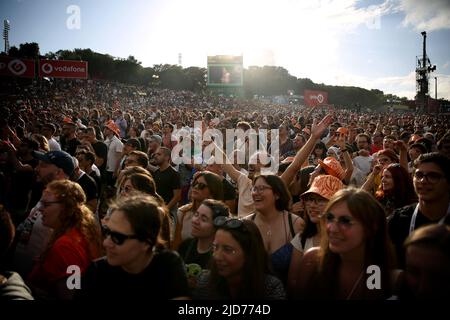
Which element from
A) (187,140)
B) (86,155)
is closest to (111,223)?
(86,155)

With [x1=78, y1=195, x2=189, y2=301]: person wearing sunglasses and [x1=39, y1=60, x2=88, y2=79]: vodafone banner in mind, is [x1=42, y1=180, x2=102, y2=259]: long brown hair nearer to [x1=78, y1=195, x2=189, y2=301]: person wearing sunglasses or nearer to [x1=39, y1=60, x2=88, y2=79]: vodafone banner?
[x1=78, y1=195, x2=189, y2=301]: person wearing sunglasses

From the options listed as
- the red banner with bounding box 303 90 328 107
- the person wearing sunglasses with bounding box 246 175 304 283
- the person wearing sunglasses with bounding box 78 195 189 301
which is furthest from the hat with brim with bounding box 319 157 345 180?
the red banner with bounding box 303 90 328 107

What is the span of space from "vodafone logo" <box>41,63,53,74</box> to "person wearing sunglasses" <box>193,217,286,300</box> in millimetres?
31481

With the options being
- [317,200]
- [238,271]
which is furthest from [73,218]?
[317,200]

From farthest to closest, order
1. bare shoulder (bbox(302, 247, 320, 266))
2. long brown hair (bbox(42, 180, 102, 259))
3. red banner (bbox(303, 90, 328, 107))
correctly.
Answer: red banner (bbox(303, 90, 328, 107)), long brown hair (bbox(42, 180, 102, 259)), bare shoulder (bbox(302, 247, 320, 266))

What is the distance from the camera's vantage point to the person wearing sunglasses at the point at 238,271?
224cm

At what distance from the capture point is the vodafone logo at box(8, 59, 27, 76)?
24.2 meters

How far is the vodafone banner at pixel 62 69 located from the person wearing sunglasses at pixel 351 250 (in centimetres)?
3176

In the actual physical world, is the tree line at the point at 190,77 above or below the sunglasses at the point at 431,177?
above

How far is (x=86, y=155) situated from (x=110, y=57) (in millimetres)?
81616

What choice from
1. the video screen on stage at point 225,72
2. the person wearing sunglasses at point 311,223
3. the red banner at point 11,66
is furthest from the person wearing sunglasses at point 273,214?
the video screen on stage at point 225,72

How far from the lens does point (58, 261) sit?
238 cm

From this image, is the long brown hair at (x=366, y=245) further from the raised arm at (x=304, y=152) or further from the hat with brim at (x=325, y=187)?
the raised arm at (x=304, y=152)

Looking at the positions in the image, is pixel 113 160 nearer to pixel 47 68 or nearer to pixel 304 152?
pixel 304 152
